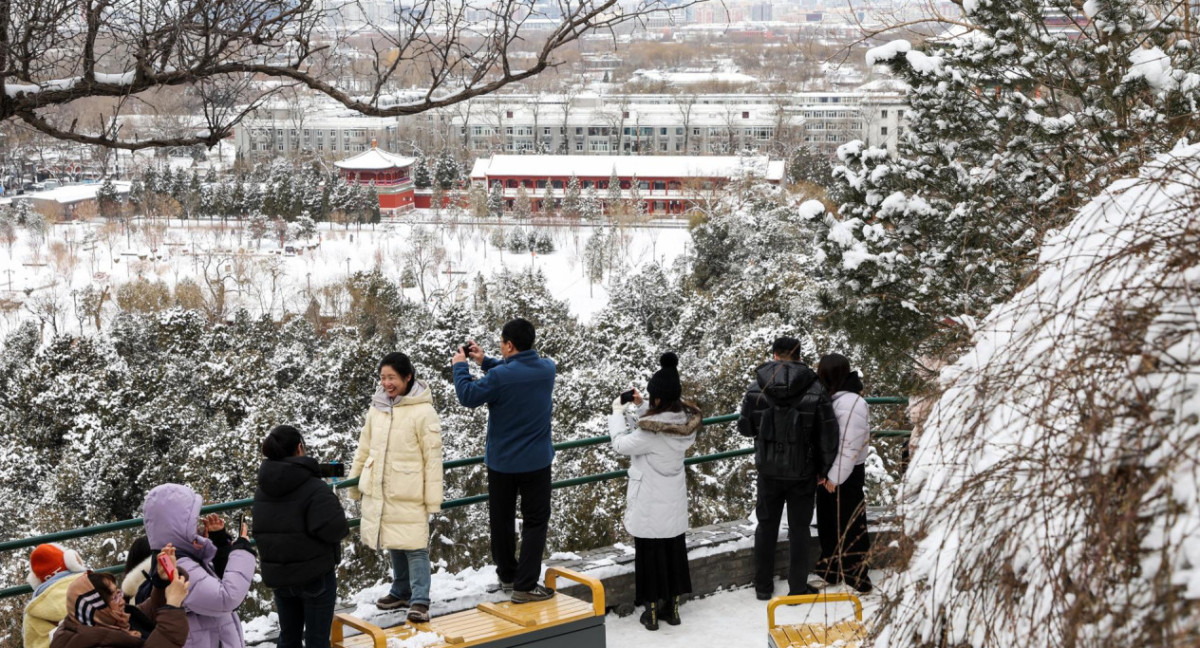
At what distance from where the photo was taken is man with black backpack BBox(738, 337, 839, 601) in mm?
4812

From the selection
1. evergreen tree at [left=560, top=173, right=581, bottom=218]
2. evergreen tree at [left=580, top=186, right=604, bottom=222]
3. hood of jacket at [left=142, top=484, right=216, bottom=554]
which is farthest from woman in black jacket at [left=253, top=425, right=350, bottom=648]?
evergreen tree at [left=560, top=173, right=581, bottom=218]

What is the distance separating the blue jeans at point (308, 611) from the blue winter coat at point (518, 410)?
0.81 meters

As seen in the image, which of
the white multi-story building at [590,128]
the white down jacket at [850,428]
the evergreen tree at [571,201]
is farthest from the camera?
the white multi-story building at [590,128]

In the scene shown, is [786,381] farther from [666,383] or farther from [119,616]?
[119,616]

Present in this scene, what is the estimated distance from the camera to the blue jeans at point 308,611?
3.92 meters

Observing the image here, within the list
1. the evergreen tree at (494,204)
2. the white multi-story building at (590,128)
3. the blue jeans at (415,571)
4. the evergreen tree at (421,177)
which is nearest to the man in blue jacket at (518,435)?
the blue jeans at (415,571)

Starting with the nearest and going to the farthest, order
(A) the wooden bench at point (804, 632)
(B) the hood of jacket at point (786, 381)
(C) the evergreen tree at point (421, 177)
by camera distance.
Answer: (A) the wooden bench at point (804, 632), (B) the hood of jacket at point (786, 381), (C) the evergreen tree at point (421, 177)

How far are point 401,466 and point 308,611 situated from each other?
0.60 metres

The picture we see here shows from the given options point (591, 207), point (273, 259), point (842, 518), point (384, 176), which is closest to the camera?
point (842, 518)

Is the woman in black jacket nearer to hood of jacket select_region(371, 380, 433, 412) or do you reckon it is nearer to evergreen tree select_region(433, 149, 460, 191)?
hood of jacket select_region(371, 380, 433, 412)

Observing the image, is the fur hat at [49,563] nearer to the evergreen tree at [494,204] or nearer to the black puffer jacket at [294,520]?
the black puffer jacket at [294,520]

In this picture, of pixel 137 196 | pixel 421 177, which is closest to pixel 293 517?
pixel 137 196

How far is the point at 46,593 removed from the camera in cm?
323

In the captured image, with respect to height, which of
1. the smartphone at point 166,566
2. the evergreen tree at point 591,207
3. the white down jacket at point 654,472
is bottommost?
the evergreen tree at point 591,207
